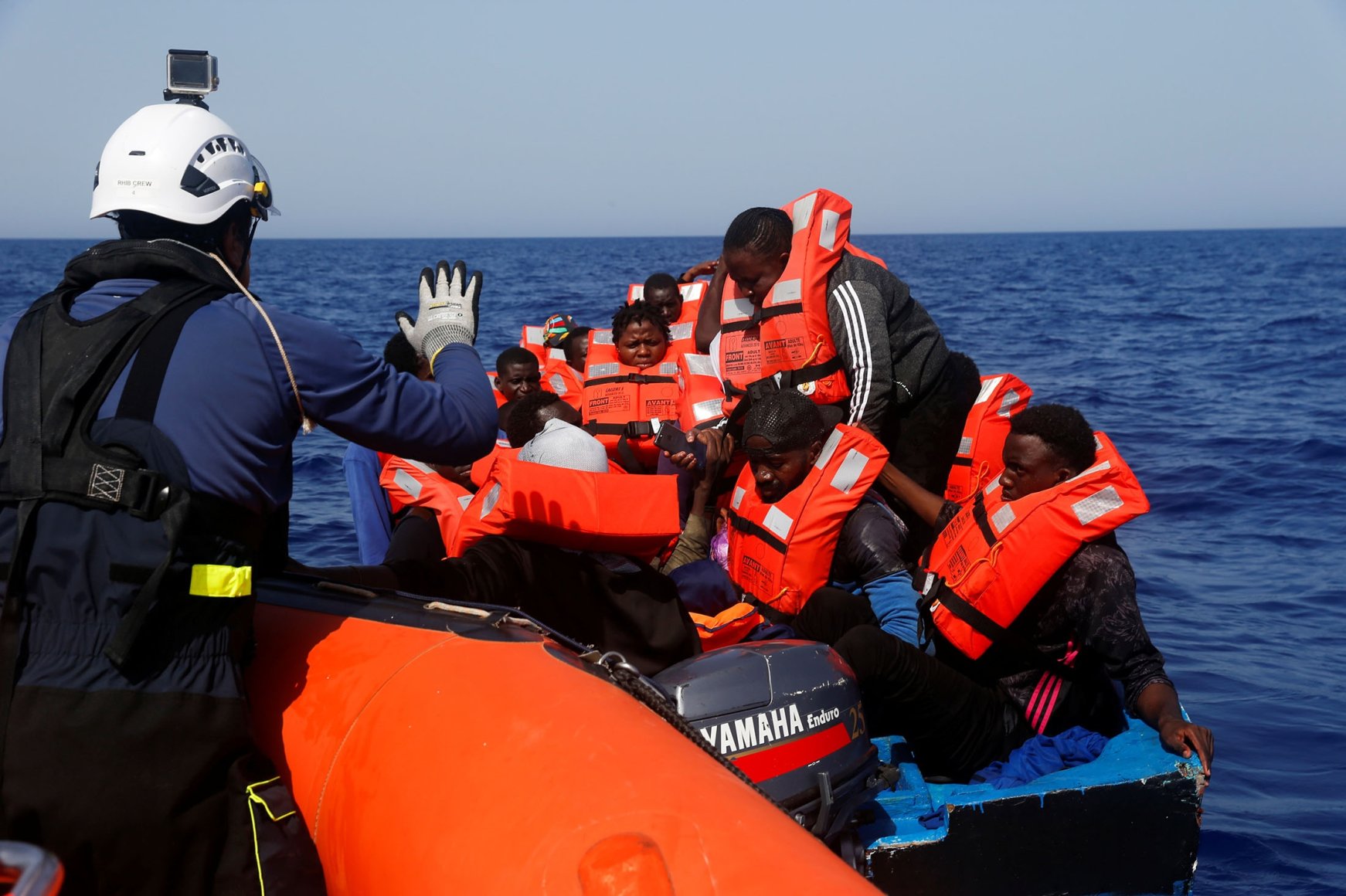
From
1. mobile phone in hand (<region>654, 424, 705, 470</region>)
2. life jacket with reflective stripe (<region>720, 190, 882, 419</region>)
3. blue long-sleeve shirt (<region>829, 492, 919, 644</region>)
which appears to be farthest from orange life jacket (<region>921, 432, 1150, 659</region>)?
mobile phone in hand (<region>654, 424, 705, 470</region>)

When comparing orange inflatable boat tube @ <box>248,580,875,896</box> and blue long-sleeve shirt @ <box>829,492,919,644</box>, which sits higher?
orange inflatable boat tube @ <box>248,580,875,896</box>

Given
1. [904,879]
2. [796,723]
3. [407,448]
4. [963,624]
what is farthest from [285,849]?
[963,624]

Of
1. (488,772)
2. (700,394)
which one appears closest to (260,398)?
(488,772)

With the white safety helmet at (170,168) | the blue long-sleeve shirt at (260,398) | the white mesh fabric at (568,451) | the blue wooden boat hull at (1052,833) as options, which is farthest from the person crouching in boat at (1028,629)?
the white safety helmet at (170,168)

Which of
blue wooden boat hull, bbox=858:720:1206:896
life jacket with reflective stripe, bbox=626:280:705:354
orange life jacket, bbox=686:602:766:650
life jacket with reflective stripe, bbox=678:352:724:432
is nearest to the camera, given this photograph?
blue wooden boat hull, bbox=858:720:1206:896

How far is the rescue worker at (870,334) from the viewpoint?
4637 millimetres

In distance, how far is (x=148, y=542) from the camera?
1.90m

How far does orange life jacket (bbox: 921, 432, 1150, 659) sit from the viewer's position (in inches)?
137

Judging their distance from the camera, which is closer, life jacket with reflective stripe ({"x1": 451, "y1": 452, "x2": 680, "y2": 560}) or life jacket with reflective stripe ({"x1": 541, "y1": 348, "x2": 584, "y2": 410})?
life jacket with reflective stripe ({"x1": 451, "y1": 452, "x2": 680, "y2": 560})

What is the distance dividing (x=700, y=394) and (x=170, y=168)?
12.0ft

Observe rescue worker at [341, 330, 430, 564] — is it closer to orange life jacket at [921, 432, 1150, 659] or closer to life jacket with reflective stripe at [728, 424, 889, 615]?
life jacket with reflective stripe at [728, 424, 889, 615]

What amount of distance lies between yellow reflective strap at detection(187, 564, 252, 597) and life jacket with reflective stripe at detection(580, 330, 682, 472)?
4189mm

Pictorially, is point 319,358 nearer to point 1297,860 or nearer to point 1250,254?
point 1297,860

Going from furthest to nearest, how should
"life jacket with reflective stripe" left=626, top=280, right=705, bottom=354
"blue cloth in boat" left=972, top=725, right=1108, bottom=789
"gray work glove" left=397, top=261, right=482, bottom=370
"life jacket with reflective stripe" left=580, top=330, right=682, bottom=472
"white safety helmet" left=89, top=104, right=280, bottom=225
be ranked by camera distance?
"life jacket with reflective stripe" left=626, top=280, right=705, bottom=354
"life jacket with reflective stripe" left=580, top=330, right=682, bottom=472
"blue cloth in boat" left=972, top=725, right=1108, bottom=789
"gray work glove" left=397, top=261, right=482, bottom=370
"white safety helmet" left=89, top=104, right=280, bottom=225
